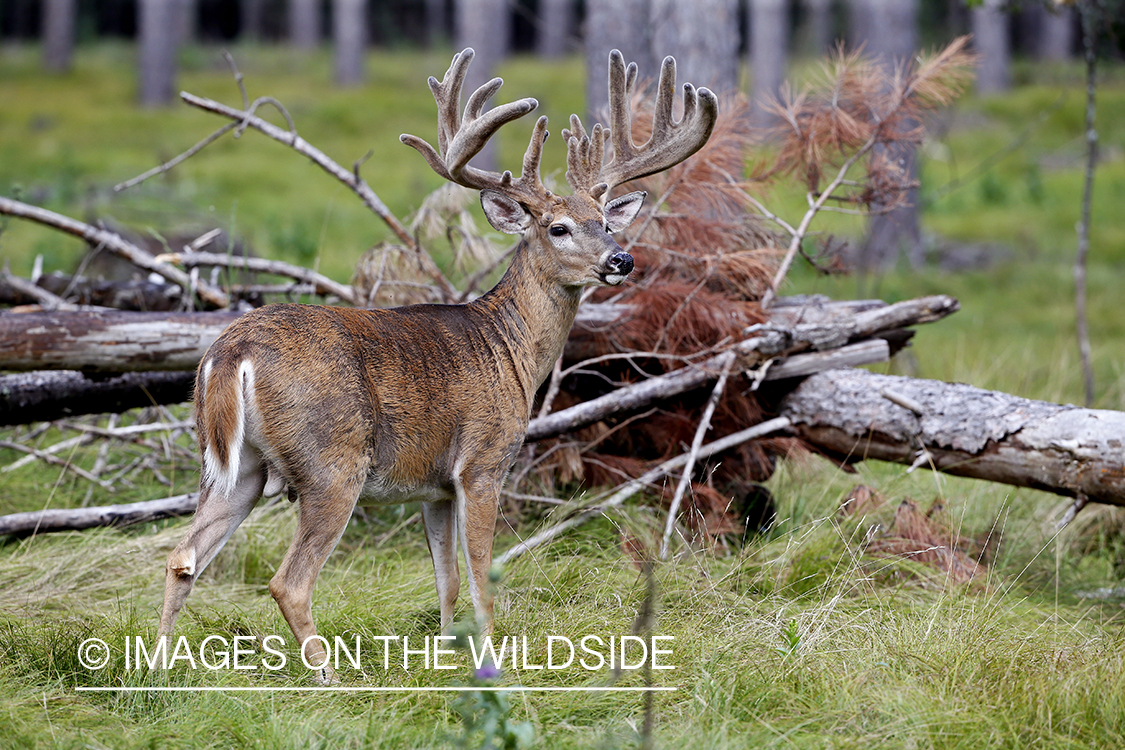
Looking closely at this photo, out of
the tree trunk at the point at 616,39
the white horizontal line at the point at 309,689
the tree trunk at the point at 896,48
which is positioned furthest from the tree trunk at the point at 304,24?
the white horizontal line at the point at 309,689

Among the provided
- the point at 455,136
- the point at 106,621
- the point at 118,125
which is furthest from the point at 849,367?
the point at 118,125

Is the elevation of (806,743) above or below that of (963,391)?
below

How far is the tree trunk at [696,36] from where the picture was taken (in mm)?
6992

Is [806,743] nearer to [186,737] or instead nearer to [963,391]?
[186,737]

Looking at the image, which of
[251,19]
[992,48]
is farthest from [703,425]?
[251,19]

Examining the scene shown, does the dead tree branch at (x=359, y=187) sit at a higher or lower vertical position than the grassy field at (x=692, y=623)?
higher

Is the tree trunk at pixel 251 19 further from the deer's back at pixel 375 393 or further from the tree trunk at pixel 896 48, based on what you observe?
the deer's back at pixel 375 393

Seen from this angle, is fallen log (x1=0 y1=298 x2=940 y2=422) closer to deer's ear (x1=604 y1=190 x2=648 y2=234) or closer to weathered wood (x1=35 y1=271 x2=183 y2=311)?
weathered wood (x1=35 y1=271 x2=183 y2=311)

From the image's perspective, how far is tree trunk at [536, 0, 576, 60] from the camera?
35.0m

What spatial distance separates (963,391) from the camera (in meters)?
4.89

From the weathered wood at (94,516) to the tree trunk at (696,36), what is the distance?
4002 mm

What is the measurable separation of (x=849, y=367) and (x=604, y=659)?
2313mm

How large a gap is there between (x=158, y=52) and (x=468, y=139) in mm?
24261

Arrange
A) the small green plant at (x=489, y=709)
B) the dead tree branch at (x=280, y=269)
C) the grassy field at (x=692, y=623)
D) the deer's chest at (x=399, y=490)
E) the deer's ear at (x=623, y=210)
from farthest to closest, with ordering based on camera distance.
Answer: the dead tree branch at (x=280, y=269) < the deer's ear at (x=623, y=210) < the deer's chest at (x=399, y=490) < the grassy field at (x=692, y=623) < the small green plant at (x=489, y=709)
